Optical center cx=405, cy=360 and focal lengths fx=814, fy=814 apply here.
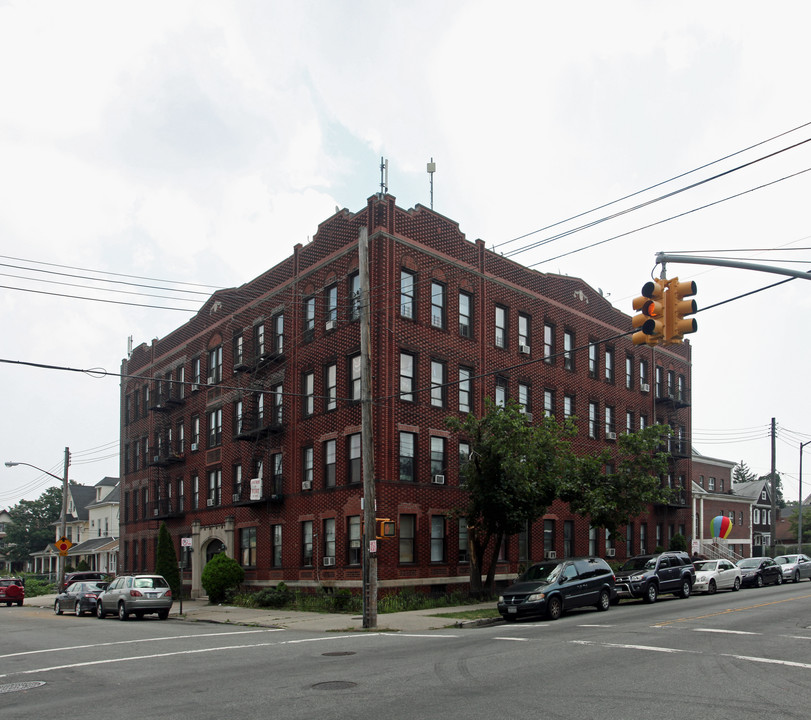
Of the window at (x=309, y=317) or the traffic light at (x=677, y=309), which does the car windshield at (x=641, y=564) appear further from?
the traffic light at (x=677, y=309)

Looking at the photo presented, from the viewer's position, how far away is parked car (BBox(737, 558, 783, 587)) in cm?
3753

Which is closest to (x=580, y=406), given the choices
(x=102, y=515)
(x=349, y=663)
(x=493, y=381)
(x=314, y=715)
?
(x=493, y=381)

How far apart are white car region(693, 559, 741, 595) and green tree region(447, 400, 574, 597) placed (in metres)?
9.02

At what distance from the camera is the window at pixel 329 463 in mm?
31328

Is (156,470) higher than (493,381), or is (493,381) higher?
(493,381)

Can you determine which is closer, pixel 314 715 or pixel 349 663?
pixel 314 715

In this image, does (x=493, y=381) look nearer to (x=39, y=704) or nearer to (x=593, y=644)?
(x=593, y=644)

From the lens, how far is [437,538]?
30672mm

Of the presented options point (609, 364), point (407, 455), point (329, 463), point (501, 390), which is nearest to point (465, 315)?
point (501, 390)

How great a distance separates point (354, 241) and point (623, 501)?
14543mm

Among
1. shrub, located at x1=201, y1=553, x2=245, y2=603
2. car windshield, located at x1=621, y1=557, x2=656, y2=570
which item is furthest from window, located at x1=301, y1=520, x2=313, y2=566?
car windshield, located at x1=621, y1=557, x2=656, y2=570

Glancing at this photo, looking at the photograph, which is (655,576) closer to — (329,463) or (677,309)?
(329,463)

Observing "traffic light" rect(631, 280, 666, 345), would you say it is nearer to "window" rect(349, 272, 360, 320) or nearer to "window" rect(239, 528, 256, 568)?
"window" rect(349, 272, 360, 320)

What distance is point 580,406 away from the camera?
39.8 meters
